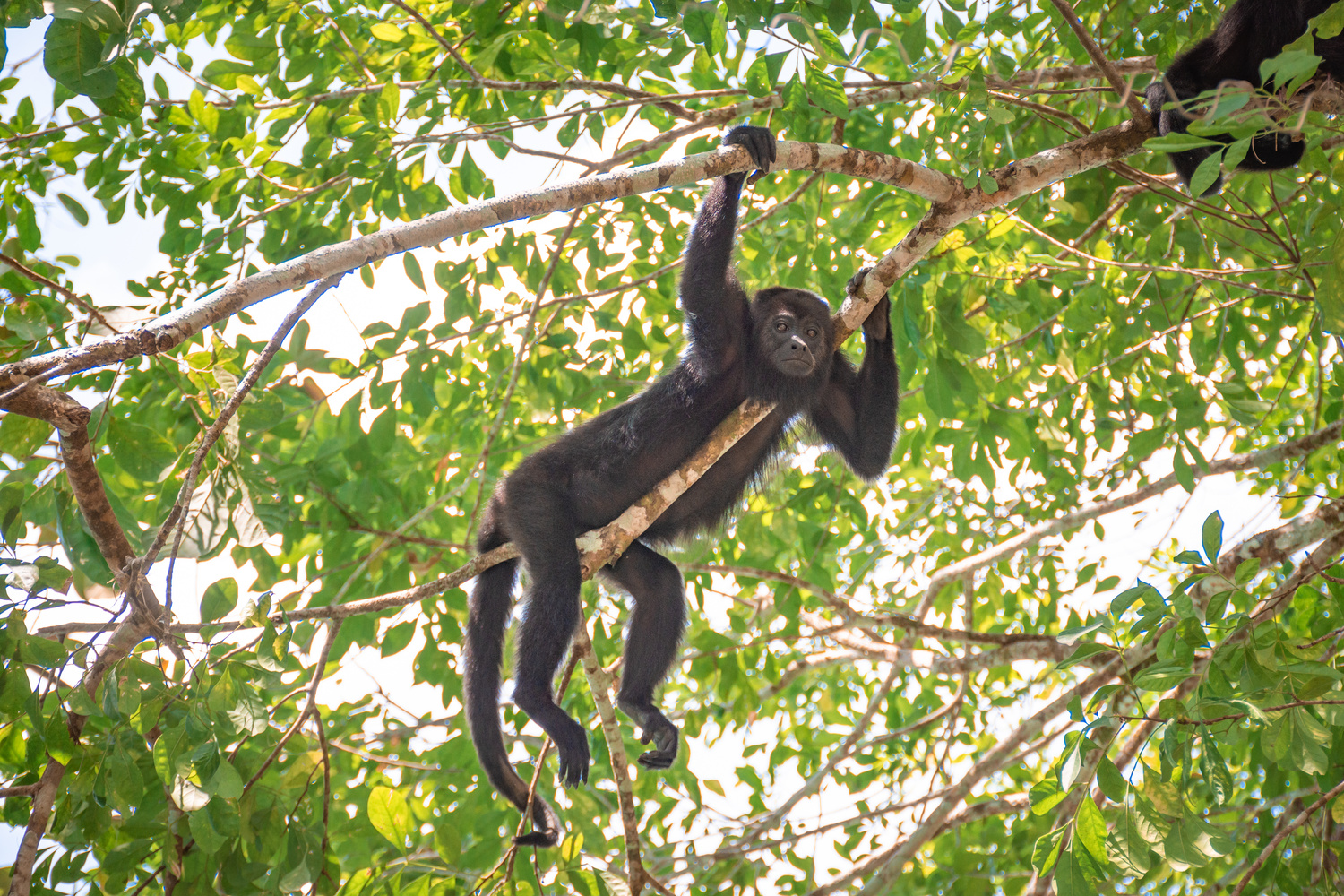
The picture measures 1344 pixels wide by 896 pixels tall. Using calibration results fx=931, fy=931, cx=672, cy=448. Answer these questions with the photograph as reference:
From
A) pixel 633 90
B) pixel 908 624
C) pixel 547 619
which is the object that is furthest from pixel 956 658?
pixel 633 90

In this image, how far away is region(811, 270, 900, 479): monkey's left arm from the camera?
378 centimetres

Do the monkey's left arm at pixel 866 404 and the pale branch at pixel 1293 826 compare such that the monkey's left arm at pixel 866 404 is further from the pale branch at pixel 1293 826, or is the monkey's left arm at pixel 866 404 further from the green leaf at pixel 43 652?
the green leaf at pixel 43 652

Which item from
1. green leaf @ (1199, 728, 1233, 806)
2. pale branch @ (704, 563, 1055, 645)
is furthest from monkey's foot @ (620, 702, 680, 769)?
green leaf @ (1199, 728, 1233, 806)

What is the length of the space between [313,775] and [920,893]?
3.30 meters

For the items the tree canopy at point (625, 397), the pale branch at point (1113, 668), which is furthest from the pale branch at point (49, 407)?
the pale branch at point (1113, 668)

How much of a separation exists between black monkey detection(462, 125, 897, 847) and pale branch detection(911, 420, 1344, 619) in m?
0.98

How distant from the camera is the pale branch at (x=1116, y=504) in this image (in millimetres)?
3719

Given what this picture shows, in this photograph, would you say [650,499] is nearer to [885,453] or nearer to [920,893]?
[885,453]

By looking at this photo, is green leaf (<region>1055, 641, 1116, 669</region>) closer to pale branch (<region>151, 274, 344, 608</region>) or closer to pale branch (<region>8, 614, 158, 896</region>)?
pale branch (<region>151, 274, 344, 608</region>)

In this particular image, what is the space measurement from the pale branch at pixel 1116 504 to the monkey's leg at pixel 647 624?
5.03ft

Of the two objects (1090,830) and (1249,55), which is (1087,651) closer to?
(1090,830)

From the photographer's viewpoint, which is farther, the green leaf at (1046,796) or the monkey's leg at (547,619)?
the monkey's leg at (547,619)

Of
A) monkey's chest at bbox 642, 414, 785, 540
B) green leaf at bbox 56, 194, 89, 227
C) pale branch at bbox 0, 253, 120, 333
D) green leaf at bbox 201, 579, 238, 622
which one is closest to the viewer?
pale branch at bbox 0, 253, 120, 333

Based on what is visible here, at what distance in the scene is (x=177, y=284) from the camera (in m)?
3.86
